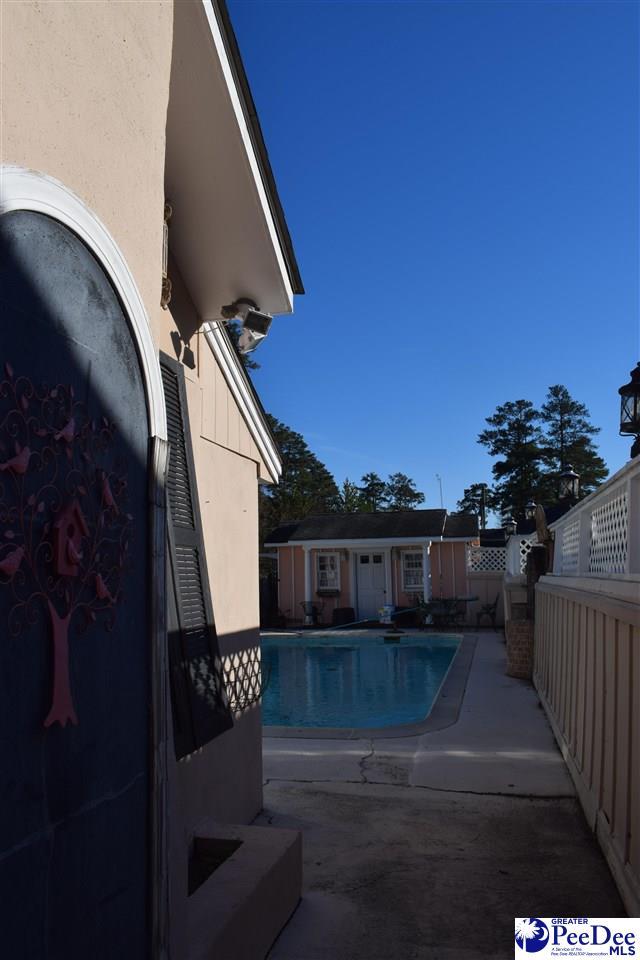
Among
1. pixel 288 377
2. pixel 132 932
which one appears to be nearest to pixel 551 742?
pixel 132 932

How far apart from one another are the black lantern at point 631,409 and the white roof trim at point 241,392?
111 inches

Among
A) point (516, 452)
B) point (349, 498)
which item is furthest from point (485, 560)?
point (349, 498)

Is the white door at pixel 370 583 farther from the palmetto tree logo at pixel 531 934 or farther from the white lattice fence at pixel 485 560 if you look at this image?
the palmetto tree logo at pixel 531 934

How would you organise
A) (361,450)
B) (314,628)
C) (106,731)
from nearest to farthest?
1. (106,731)
2. (314,628)
3. (361,450)

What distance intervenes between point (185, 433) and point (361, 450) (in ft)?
159

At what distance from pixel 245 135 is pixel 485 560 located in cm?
1996

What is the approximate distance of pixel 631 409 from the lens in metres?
5.32

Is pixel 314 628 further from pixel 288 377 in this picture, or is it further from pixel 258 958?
pixel 258 958

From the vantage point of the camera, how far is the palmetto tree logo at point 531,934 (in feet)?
10.9

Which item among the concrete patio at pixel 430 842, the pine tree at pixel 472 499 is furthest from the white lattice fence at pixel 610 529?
the pine tree at pixel 472 499

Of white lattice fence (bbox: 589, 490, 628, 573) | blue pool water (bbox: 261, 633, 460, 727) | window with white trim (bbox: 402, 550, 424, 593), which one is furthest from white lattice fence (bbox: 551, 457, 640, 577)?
window with white trim (bbox: 402, 550, 424, 593)

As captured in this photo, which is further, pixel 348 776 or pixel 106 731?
pixel 348 776

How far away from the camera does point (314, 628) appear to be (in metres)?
22.8

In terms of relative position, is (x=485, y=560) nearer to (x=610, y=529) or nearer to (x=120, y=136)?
(x=610, y=529)
